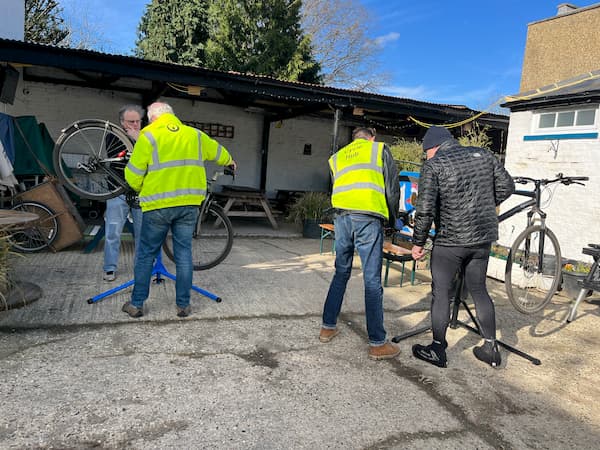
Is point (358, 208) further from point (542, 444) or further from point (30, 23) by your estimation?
point (30, 23)

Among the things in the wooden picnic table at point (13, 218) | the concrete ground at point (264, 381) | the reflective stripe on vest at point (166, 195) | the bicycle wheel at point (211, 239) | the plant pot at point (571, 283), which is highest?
the reflective stripe on vest at point (166, 195)

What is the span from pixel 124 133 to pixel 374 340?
2935 millimetres

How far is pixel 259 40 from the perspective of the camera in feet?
66.6

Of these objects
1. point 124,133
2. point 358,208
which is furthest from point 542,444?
point 124,133

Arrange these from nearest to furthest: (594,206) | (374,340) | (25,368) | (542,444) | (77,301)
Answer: (542,444), (25,368), (374,340), (77,301), (594,206)

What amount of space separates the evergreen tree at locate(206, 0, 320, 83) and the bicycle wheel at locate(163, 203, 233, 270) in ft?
52.6

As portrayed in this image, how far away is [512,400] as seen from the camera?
9.16 ft

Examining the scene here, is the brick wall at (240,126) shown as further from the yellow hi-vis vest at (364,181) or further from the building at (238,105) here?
the yellow hi-vis vest at (364,181)

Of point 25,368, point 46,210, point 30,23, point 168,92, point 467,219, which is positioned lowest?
point 25,368

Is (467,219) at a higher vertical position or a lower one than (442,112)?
lower

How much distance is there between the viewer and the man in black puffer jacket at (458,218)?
9.94 feet

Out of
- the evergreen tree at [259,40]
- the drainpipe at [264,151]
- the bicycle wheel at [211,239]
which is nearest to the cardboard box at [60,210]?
the bicycle wheel at [211,239]

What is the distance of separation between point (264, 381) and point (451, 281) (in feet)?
4.83

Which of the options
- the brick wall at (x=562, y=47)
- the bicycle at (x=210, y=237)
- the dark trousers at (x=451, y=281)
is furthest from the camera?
the brick wall at (x=562, y=47)
